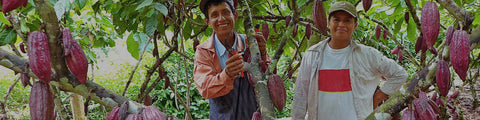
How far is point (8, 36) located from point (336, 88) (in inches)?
66.9

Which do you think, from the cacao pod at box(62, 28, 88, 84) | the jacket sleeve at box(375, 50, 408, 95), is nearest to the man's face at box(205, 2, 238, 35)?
the jacket sleeve at box(375, 50, 408, 95)

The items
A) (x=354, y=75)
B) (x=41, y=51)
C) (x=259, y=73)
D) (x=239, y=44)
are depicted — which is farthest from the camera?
(x=354, y=75)

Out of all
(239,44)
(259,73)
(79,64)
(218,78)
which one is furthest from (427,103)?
(239,44)

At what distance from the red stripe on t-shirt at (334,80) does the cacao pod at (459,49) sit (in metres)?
1.17

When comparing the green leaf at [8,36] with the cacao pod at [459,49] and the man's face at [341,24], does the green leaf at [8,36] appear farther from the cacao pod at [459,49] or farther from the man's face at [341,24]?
the cacao pod at [459,49]

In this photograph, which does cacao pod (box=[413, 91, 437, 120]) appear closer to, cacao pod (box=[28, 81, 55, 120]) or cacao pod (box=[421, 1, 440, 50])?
cacao pod (box=[421, 1, 440, 50])

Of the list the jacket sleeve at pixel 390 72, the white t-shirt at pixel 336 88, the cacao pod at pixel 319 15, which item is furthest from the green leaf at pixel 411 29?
the cacao pod at pixel 319 15

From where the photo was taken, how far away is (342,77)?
1.92 meters

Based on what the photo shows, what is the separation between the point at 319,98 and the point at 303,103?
0.09 metres

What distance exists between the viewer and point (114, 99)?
62 cm

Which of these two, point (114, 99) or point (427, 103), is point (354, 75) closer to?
point (427, 103)

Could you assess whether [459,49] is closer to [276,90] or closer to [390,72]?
[276,90]

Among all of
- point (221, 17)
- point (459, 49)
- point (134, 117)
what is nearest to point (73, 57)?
point (134, 117)

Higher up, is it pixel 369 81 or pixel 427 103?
pixel 427 103
